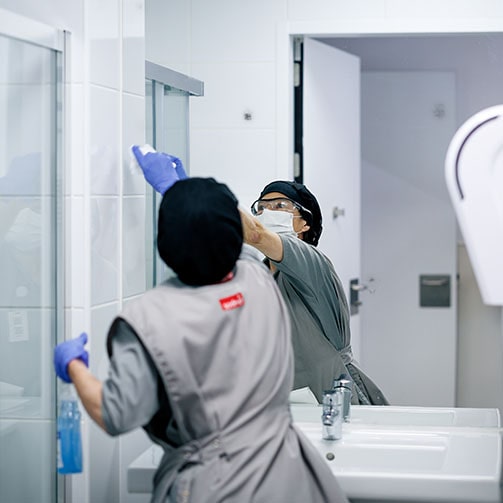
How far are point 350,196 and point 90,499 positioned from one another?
91 centimetres

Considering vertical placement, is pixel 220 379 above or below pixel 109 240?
below

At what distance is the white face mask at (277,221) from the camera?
2.02 meters

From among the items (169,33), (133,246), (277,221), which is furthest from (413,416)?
(169,33)

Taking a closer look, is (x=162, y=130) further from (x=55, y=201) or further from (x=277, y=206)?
(x=55, y=201)

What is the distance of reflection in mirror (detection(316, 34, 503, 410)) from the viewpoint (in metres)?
1.99

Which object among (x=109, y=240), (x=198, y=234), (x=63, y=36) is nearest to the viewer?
(x=198, y=234)

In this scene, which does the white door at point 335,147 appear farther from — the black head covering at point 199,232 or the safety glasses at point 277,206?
the black head covering at point 199,232

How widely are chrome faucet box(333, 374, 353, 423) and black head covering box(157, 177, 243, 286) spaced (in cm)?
69

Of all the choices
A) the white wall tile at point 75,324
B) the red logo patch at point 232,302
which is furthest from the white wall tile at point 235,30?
the red logo patch at point 232,302

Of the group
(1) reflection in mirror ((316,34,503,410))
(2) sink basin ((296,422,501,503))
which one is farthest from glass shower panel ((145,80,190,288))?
(2) sink basin ((296,422,501,503))

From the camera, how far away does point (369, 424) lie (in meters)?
2.02

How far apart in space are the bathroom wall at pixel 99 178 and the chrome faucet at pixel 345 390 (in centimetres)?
50

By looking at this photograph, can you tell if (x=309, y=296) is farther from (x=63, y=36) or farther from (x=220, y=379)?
(x=63, y=36)

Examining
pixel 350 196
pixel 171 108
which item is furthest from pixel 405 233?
pixel 171 108
